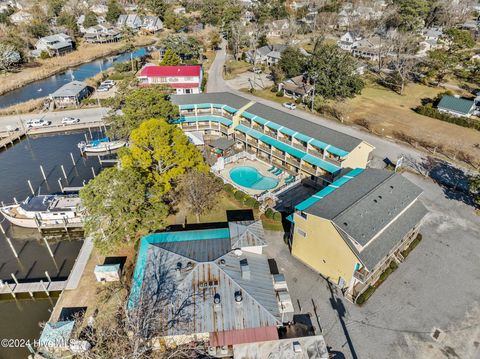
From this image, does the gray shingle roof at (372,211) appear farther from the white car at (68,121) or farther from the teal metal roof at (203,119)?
the white car at (68,121)

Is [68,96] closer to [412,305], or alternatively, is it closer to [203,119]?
[203,119]

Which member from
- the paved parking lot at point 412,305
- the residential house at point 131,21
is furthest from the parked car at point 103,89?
the residential house at point 131,21

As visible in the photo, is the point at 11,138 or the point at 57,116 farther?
the point at 57,116

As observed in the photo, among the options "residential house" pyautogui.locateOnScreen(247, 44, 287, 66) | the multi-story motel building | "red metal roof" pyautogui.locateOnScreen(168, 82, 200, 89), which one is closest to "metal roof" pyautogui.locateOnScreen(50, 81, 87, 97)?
→ "red metal roof" pyautogui.locateOnScreen(168, 82, 200, 89)

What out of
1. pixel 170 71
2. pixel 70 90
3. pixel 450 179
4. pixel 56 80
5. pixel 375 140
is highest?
pixel 170 71

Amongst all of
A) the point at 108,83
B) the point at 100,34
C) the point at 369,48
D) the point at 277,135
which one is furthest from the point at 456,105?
the point at 100,34

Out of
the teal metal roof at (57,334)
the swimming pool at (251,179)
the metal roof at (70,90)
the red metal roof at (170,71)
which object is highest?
the red metal roof at (170,71)
